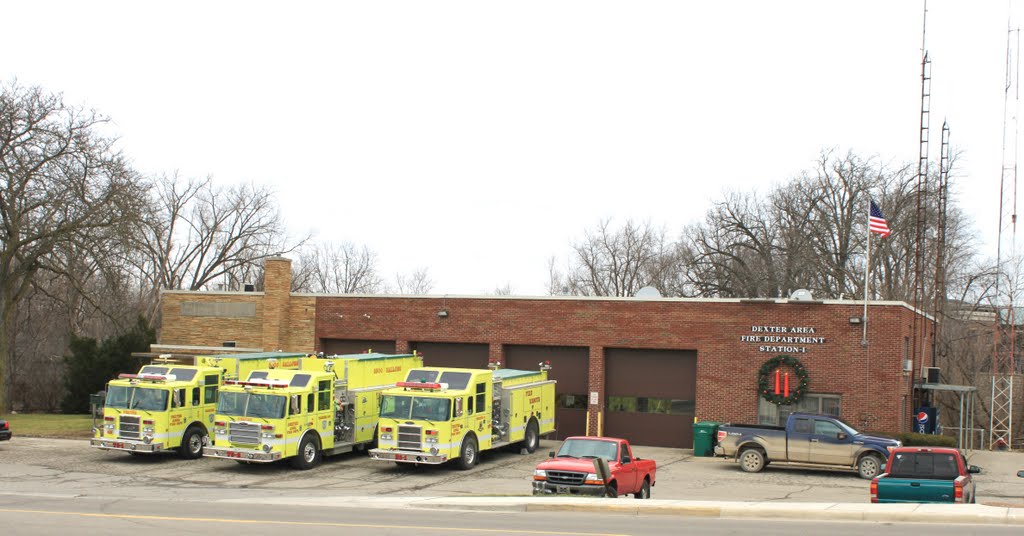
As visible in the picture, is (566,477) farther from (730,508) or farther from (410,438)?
(410,438)

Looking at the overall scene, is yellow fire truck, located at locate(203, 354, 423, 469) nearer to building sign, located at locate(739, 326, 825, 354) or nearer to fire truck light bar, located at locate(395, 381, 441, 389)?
fire truck light bar, located at locate(395, 381, 441, 389)

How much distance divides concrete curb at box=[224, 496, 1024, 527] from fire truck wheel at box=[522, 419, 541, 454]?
11472mm

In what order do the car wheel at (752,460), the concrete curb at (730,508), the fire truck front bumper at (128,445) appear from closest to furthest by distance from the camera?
the concrete curb at (730,508) → the fire truck front bumper at (128,445) → the car wheel at (752,460)

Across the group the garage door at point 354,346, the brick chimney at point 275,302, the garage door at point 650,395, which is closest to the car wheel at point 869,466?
the garage door at point 650,395

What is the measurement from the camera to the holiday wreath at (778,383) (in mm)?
34312

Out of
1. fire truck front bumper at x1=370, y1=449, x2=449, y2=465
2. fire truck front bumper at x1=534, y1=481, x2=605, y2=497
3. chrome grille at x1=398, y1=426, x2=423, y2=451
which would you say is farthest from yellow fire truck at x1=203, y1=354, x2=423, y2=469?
fire truck front bumper at x1=534, y1=481, x2=605, y2=497

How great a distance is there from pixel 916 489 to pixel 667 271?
53.3 meters

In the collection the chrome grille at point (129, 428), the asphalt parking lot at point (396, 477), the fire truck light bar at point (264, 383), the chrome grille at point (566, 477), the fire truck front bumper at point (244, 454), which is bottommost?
the asphalt parking lot at point (396, 477)

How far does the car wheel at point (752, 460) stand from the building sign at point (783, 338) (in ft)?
21.2

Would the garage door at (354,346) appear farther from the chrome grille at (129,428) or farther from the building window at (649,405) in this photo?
the chrome grille at (129,428)

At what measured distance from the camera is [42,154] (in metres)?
41.3

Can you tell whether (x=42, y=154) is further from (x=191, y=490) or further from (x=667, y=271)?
(x=667, y=271)

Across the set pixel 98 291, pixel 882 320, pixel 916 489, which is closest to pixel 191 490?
pixel 916 489

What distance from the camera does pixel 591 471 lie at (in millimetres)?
20703
